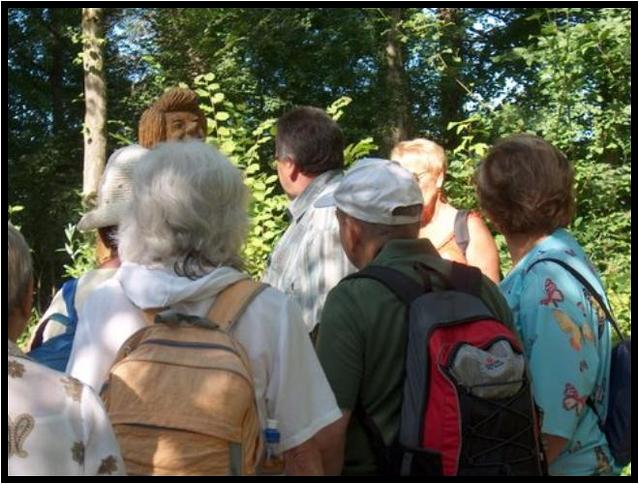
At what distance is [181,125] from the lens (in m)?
4.00

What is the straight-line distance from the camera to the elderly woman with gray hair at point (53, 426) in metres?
1.74

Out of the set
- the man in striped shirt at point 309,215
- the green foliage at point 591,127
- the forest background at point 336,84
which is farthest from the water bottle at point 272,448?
the forest background at point 336,84

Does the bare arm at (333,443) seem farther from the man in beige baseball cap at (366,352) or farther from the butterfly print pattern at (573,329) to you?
the butterfly print pattern at (573,329)

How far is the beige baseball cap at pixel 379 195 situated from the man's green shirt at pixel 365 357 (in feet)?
0.78

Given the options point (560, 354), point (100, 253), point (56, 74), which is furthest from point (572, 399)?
point (56, 74)

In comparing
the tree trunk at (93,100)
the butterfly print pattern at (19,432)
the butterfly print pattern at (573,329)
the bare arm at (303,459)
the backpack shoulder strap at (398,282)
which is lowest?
the bare arm at (303,459)

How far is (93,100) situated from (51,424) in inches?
508

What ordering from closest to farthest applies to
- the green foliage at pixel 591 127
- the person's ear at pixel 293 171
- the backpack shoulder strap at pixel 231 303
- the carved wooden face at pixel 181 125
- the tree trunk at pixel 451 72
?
the backpack shoulder strap at pixel 231 303 → the person's ear at pixel 293 171 → the carved wooden face at pixel 181 125 → the green foliage at pixel 591 127 → the tree trunk at pixel 451 72

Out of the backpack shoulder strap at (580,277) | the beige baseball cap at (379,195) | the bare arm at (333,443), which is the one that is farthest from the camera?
the backpack shoulder strap at (580,277)

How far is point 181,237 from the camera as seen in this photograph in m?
2.17

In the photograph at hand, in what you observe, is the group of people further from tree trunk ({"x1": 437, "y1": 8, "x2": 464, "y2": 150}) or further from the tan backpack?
tree trunk ({"x1": 437, "y1": 8, "x2": 464, "y2": 150})

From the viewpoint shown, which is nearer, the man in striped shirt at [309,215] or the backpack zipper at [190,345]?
the backpack zipper at [190,345]

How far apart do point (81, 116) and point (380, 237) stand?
19.7 metres

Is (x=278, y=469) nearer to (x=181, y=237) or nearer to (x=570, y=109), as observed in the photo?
(x=181, y=237)
